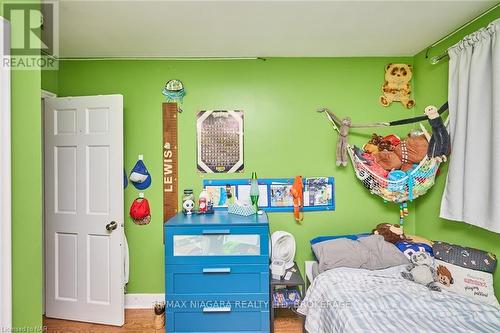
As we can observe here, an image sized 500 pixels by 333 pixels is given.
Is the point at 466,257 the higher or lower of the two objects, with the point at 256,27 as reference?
lower

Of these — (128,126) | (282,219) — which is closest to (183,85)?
(128,126)

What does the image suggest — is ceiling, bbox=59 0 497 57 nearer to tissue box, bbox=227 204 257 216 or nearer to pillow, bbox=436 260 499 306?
tissue box, bbox=227 204 257 216

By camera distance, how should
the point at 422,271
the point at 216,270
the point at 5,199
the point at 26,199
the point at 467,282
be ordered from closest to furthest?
the point at 5,199 < the point at 26,199 < the point at 467,282 < the point at 422,271 < the point at 216,270

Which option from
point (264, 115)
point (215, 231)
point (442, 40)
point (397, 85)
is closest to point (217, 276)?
point (215, 231)

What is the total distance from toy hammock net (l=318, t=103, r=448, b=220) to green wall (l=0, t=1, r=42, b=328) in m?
2.22

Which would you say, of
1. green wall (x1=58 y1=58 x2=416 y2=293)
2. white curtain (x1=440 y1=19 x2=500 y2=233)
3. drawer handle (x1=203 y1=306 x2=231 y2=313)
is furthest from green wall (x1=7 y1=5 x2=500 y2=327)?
drawer handle (x1=203 y1=306 x2=231 y2=313)

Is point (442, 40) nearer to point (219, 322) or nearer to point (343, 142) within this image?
point (343, 142)

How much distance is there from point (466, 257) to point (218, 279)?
1754 millimetres

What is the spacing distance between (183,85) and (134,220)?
140 cm

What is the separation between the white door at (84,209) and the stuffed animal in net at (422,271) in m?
2.33

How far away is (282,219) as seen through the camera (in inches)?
96.7

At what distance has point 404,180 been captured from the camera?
6.81 ft

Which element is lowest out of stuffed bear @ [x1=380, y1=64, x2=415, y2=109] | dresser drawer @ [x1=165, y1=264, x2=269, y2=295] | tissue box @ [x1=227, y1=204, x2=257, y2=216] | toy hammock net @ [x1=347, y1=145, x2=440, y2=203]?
dresser drawer @ [x1=165, y1=264, x2=269, y2=295]

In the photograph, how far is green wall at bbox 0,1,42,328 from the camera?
1.16 metres
